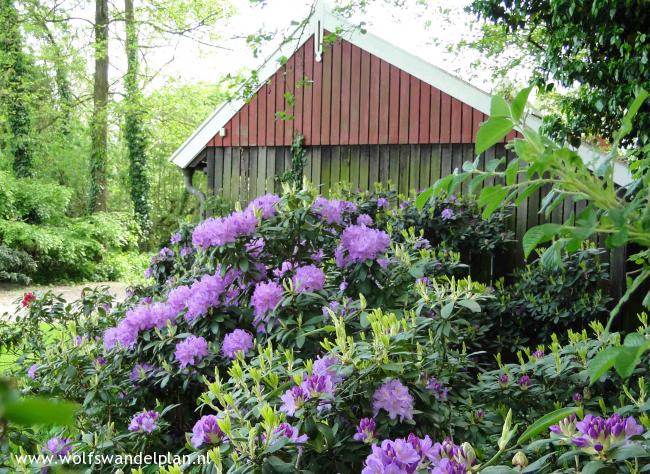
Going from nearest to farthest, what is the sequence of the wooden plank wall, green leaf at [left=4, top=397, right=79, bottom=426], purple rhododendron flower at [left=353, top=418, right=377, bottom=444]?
green leaf at [left=4, top=397, right=79, bottom=426]
purple rhododendron flower at [left=353, top=418, right=377, bottom=444]
the wooden plank wall

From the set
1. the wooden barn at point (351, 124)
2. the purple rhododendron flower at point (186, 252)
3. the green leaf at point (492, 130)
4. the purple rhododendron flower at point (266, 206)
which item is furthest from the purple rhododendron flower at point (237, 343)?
the wooden barn at point (351, 124)

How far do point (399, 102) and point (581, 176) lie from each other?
854 cm

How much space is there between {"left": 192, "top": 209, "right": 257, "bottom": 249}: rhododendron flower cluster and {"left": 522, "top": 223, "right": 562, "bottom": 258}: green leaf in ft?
6.45

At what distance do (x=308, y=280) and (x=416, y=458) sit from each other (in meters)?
1.30

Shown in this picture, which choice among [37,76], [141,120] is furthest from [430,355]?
[37,76]

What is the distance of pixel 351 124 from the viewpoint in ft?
31.9

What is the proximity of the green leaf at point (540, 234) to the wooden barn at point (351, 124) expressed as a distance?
24.6 ft

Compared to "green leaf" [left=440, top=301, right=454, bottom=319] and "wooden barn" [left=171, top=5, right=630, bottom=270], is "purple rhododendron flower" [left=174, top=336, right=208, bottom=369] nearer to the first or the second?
"green leaf" [left=440, top=301, right=454, bottom=319]

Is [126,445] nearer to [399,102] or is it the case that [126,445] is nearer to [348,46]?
[399,102]

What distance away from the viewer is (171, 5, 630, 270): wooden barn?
8.85 meters

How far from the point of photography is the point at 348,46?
31.9ft

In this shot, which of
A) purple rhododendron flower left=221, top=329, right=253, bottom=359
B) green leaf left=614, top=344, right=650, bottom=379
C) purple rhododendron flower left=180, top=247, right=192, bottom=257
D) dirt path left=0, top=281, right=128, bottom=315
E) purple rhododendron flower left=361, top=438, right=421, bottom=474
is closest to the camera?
green leaf left=614, top=344, right=650, bottom=379

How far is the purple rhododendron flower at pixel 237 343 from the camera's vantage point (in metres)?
2.71

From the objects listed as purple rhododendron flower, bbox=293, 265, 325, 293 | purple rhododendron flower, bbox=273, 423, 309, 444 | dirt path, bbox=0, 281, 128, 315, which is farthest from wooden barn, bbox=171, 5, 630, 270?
purple rhododendron flower, bbox=273, 423, 309, 444
